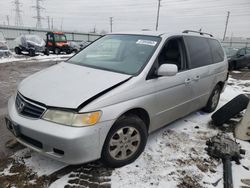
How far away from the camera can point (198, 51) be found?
4012 millimetres

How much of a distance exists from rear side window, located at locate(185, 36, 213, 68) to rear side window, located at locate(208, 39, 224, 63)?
214 millimetres

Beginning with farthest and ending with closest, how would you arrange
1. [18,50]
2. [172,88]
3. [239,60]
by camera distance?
[18,50] < [239,60] < [172,88]

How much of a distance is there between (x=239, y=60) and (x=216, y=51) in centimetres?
1004

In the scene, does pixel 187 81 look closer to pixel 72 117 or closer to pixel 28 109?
pixel 72 117

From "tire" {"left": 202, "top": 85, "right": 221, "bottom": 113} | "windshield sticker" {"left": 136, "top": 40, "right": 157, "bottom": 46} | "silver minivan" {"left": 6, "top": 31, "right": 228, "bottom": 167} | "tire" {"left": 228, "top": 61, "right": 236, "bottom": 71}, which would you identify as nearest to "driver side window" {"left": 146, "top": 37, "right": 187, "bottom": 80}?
"silver minivan" {"left": 6, "top": 31, "right": 228, "bottom": 167}

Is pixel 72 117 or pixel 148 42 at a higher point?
pixel 148 42

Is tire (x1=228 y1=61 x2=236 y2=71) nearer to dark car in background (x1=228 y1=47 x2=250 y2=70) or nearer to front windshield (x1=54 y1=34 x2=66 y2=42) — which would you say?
dark car in background (x1=228 y1=47 x2=250 y2=70)

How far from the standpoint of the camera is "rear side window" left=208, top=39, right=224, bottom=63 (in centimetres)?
464

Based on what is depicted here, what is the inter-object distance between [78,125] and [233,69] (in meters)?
13.7

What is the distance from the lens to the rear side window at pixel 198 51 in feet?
12.3

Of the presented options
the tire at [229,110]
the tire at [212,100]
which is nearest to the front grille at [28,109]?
the tire at [229,110]

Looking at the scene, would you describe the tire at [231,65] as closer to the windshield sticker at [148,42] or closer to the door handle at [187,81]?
the door handle at [187,81]

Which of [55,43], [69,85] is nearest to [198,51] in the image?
[69,85]

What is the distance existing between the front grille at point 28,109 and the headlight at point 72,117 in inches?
3.7
